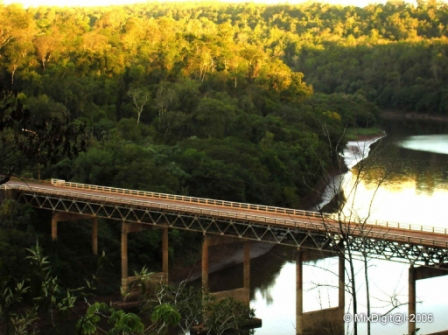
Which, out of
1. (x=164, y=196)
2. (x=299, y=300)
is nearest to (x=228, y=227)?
(x=299, y=300)

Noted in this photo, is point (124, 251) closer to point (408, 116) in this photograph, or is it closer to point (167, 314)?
point (167, 314)

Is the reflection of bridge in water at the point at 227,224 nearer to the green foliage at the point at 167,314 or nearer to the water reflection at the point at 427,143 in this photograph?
the green foliage at the point at 167,314

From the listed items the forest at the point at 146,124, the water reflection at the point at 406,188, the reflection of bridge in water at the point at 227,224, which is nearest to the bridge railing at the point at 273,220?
the reflection of bridge in water at the point at 227,224

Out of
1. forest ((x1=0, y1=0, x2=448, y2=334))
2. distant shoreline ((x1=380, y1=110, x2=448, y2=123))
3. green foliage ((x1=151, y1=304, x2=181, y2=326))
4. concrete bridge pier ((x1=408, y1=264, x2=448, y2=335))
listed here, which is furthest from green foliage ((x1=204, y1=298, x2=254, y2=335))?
distant shoreline ((x1=380, y1=110, x2=448, y2=123))

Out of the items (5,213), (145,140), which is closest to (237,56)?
(145,140)

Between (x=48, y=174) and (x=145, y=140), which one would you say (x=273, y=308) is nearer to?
(x=48, y=174)

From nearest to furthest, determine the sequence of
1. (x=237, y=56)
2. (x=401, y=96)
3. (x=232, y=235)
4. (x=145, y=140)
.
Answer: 1. (x=232, y=235)
2. (x=145, y=140)
3. (x=237, y=56)
4. (x=401, y=96)

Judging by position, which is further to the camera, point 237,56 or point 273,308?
point 237,56
